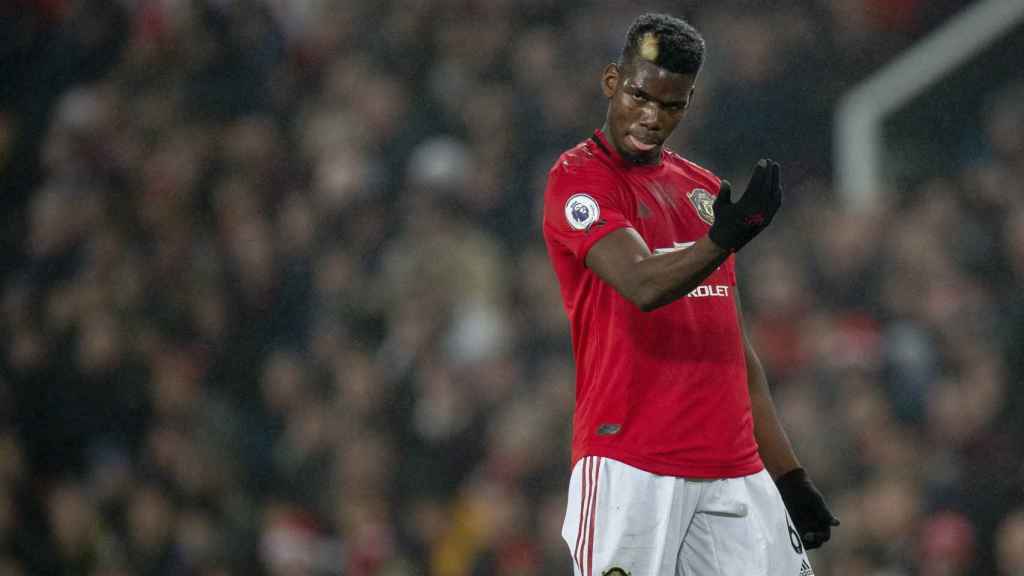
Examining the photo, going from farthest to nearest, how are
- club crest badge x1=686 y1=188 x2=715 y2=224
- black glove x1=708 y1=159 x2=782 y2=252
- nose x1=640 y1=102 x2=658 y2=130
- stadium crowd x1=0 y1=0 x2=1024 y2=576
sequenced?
stadium crowd x1=0 y1=0 x2=1024 y2=576, club crest badge x1=686 y1=188 x2=715 y2=224, nose x1=640 y1=102 x2=658 y2=130, black glove x1=708 y1=159 x2=782 y2=252

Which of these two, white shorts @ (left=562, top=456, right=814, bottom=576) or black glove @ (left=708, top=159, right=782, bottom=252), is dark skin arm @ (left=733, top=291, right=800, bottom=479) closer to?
white shorts @ (left=562, top=456, right=814, bottom=576)

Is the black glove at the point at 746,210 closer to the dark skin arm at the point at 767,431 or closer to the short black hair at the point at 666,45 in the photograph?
the short black hair at the point at 666,45

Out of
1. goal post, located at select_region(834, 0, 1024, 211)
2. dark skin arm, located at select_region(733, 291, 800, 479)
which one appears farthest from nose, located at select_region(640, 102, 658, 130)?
goal post, located at select_region(834, 0, 1024, 211)

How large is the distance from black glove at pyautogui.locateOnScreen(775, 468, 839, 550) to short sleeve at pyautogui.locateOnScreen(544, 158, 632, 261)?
0.83m

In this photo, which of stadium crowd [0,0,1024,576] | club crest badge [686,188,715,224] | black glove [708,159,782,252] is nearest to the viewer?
black glove [708,159,782,252]

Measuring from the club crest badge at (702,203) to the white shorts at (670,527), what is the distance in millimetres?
616

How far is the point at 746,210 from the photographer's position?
291 centimetres

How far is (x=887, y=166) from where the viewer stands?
8.93 m

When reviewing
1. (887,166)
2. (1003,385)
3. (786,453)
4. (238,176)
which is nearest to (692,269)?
(786,453)

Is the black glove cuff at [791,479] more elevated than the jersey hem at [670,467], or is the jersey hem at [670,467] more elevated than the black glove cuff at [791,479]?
the jersey hem at [670,467]

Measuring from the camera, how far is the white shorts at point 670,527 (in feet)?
10.7

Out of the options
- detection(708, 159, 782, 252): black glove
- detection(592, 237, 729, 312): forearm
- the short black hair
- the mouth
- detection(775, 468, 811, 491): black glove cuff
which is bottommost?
detection(775, 468, 811, 491): black glove cuff

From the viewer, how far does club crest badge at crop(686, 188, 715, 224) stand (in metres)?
3.46

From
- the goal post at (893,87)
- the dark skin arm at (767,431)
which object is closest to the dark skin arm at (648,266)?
the dark skin arm at (767,431)
